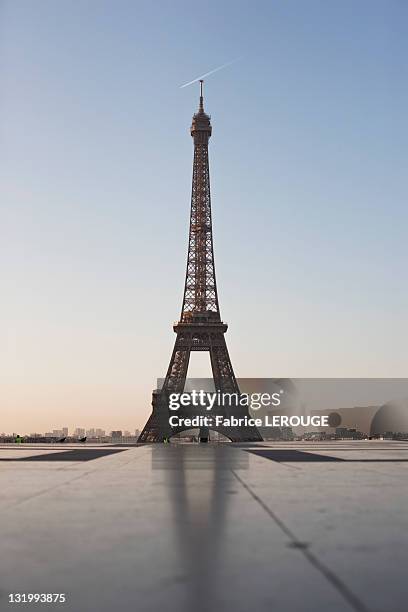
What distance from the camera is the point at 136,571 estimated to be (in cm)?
503

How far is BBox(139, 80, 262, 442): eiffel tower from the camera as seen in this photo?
7756 cm

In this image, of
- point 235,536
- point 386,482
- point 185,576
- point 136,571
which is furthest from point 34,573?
point 386,482

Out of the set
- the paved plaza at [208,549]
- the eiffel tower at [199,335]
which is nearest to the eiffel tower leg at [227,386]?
the eiffel tower at [199,335]

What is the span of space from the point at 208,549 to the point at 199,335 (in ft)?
245

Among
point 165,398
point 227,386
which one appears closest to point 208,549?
point 165,398

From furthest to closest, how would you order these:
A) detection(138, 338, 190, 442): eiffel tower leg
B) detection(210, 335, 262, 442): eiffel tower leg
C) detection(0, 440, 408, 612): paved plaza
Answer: detection(210, 335, 262, 442): eiffel tower leg → detection(138, 338, 190, 442): eiffel tower leg → detection(0, 440, 408, 612): paved plaza

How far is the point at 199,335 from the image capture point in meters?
80.8

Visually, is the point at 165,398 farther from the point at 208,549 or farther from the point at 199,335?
the point at 208,549

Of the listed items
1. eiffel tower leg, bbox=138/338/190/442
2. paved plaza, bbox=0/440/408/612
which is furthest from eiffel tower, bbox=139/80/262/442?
paved plaza, bbox=0/440/408/612

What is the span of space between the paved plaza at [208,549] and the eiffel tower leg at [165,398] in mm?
65857

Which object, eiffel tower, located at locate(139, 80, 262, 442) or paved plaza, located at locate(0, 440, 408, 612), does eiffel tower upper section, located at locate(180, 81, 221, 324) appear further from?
paved plaza, located at locate(0, 440, 408, 612)

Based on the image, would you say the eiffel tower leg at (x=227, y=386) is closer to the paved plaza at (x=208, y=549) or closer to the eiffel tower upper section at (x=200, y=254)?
the eiffel tower upper section at (x=200, y=254)

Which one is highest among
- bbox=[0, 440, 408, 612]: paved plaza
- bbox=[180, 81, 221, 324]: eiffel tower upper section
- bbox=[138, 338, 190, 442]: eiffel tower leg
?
bbox=[180, 81, 221, 324]: eiffel tower upper section

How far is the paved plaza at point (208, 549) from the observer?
432 centimetres
